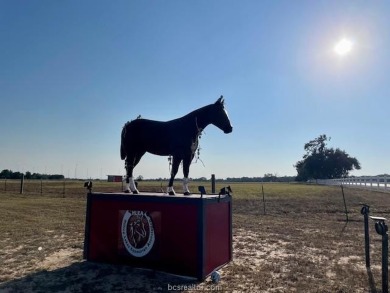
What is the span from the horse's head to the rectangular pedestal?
4.77 feet

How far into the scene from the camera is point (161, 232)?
6.29 metres

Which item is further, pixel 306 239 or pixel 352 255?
pixel 306 239

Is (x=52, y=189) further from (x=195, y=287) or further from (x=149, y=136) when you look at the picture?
(x=195, y=287)

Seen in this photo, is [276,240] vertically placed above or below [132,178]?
below

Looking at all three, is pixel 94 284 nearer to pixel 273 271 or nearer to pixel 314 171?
pixel 273 271

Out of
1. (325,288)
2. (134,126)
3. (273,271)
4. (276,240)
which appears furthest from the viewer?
(276,240)

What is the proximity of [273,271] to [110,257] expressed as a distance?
3261mm

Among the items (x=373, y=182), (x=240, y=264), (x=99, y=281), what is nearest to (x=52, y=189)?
(x=373, y=182)

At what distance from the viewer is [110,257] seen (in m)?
6.89

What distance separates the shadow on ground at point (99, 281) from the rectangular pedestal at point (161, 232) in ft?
0.79

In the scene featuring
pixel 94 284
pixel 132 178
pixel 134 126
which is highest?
pixel 134 126

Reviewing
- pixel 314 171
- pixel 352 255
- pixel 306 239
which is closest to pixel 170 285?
pixel 352 255

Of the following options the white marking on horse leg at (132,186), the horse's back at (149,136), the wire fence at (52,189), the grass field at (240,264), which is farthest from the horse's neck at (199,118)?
the wire fence at (52,189)

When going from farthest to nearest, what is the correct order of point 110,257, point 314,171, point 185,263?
point 314,171 < point 110,257 < point 185,263
